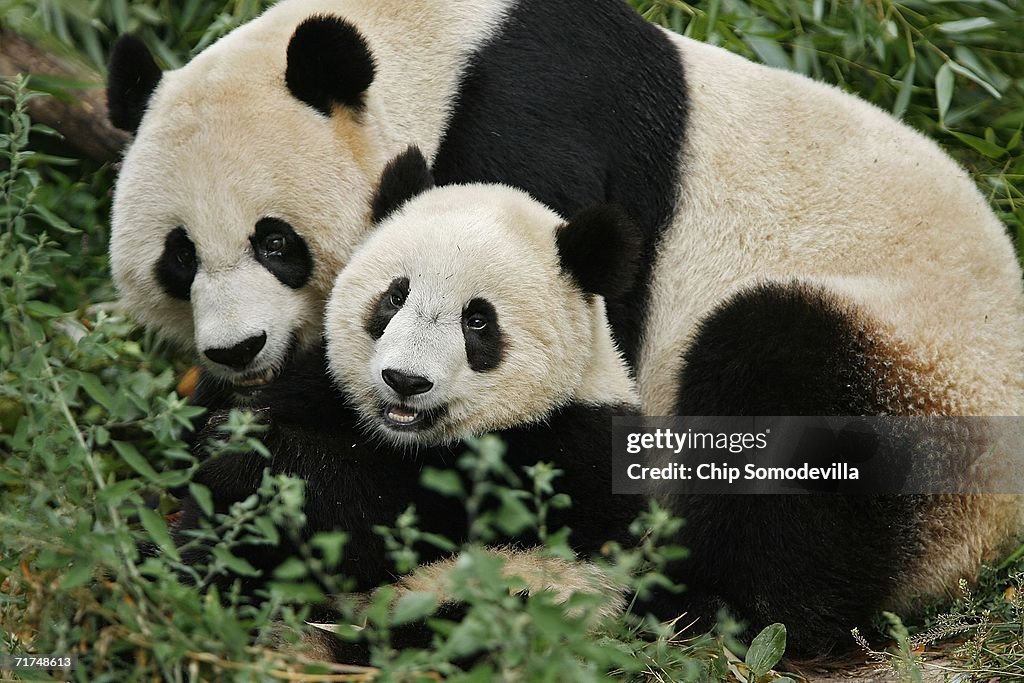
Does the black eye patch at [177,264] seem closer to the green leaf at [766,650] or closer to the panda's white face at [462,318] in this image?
the panda's white face at [462,318]

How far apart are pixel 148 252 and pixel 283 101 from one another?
61 centimetres

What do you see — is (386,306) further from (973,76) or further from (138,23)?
(973,76)

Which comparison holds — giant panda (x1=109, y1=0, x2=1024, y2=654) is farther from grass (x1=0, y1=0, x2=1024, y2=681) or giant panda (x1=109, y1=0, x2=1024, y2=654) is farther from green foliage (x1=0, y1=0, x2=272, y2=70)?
green foliage (x1=0, y1=0, x2=272, y2=70)

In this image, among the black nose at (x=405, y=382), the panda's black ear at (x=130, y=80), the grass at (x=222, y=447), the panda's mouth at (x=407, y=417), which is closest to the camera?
the grass at (x=222, y=447)

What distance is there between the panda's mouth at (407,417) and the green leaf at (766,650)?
1.10 meters

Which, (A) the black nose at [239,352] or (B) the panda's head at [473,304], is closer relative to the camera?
(B) the panda's head at [473,304]

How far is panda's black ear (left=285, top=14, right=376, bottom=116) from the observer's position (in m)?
3.51

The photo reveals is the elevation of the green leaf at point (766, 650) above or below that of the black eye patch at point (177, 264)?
below

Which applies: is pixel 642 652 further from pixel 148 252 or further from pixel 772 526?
pixel 148 252

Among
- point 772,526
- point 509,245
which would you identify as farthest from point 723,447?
point 509,245

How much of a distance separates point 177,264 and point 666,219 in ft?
5.26

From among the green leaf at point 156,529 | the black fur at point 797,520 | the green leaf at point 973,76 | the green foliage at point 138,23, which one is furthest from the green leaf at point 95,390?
the green leaf at point 973,76

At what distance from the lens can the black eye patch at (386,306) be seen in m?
3.32

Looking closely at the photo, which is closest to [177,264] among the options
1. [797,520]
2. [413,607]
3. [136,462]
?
[136,462]
